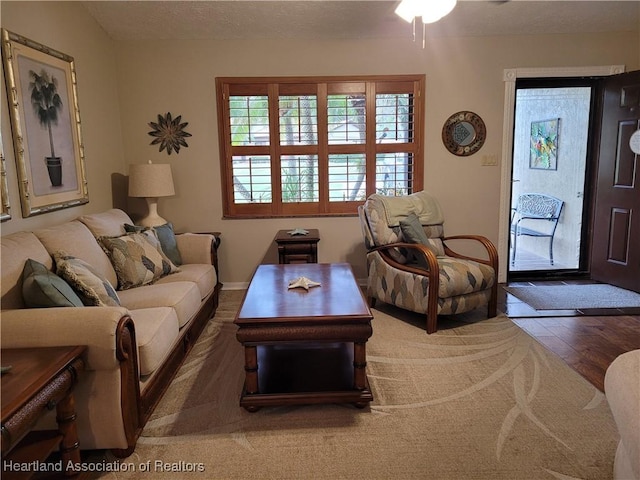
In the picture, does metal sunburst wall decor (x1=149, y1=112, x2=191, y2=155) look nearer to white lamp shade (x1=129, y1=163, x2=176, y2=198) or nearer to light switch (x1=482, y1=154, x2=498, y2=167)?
white lamp shade (x1=129, y1=163, x2=176, y2=198)

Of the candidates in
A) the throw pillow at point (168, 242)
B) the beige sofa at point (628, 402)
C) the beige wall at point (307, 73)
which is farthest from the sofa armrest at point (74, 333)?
the beige wall at point (307, 73)

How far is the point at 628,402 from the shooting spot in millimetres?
1415

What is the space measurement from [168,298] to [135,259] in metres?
0.54

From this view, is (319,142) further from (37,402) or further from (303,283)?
(37,402)

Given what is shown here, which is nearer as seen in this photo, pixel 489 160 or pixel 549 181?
pixel 489 160

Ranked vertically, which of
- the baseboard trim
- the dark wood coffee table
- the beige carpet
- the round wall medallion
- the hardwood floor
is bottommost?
the beige carpet

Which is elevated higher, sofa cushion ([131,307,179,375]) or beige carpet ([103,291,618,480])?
sofa cushion ([131,307,179,375])

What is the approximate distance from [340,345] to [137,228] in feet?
6.08

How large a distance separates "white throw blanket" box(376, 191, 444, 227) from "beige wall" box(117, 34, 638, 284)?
54 centimetres

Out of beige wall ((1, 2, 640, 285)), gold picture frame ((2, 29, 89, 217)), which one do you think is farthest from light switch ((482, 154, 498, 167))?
gold picture frame ((2, 29, 89, 217))

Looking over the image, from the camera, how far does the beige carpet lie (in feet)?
6.43

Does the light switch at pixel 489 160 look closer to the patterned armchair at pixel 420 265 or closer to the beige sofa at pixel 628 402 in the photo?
the patterned armchair at pixel 420 265

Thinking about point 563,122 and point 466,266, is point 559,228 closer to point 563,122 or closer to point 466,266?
point 563,122

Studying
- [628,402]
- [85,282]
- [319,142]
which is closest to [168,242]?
[85,282]
